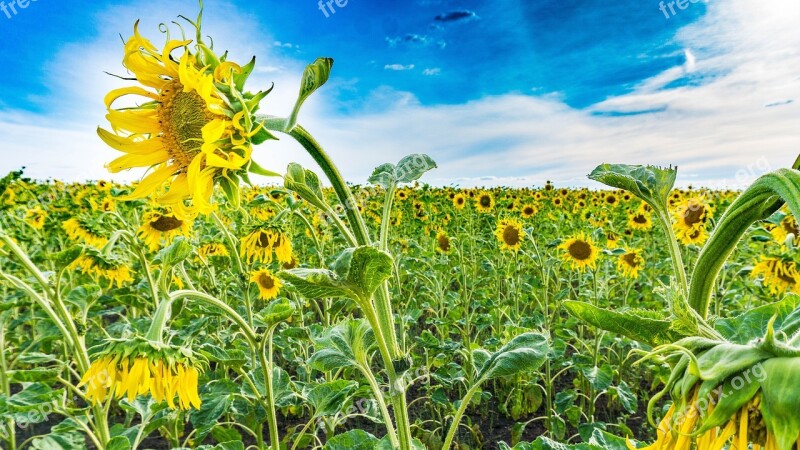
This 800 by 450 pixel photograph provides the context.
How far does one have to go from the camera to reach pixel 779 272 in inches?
120

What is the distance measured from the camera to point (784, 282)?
3.06m

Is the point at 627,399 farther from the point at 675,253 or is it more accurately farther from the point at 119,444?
the point at 119,444

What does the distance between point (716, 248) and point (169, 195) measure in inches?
45.1

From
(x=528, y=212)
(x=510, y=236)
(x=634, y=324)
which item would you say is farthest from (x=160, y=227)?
(x=528, y=212)

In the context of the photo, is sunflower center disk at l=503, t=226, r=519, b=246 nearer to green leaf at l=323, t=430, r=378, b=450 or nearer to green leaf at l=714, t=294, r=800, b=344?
green leaf at l=323, t=430, r=378, b=450

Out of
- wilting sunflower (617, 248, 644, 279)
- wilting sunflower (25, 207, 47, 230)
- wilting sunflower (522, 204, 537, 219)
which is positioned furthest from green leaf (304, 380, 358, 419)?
wilting sunflower (522, 204, 537, 219)

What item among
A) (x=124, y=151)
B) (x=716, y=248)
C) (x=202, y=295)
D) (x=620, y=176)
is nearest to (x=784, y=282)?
(x=620, y=176)

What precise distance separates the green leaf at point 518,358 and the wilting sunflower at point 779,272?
8.20ft

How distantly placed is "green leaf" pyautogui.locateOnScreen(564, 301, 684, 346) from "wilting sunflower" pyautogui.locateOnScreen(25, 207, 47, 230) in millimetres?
5979

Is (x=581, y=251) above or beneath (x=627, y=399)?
above

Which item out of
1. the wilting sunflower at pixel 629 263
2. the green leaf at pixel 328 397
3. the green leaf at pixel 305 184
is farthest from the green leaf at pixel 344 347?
the wilting sunflower at pixel 629 263

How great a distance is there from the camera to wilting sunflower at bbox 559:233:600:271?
4.58 meters

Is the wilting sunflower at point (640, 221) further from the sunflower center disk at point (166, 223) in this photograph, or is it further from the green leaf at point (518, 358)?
the green leaf at point (518, 358)

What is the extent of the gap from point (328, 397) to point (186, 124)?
1175 mm
